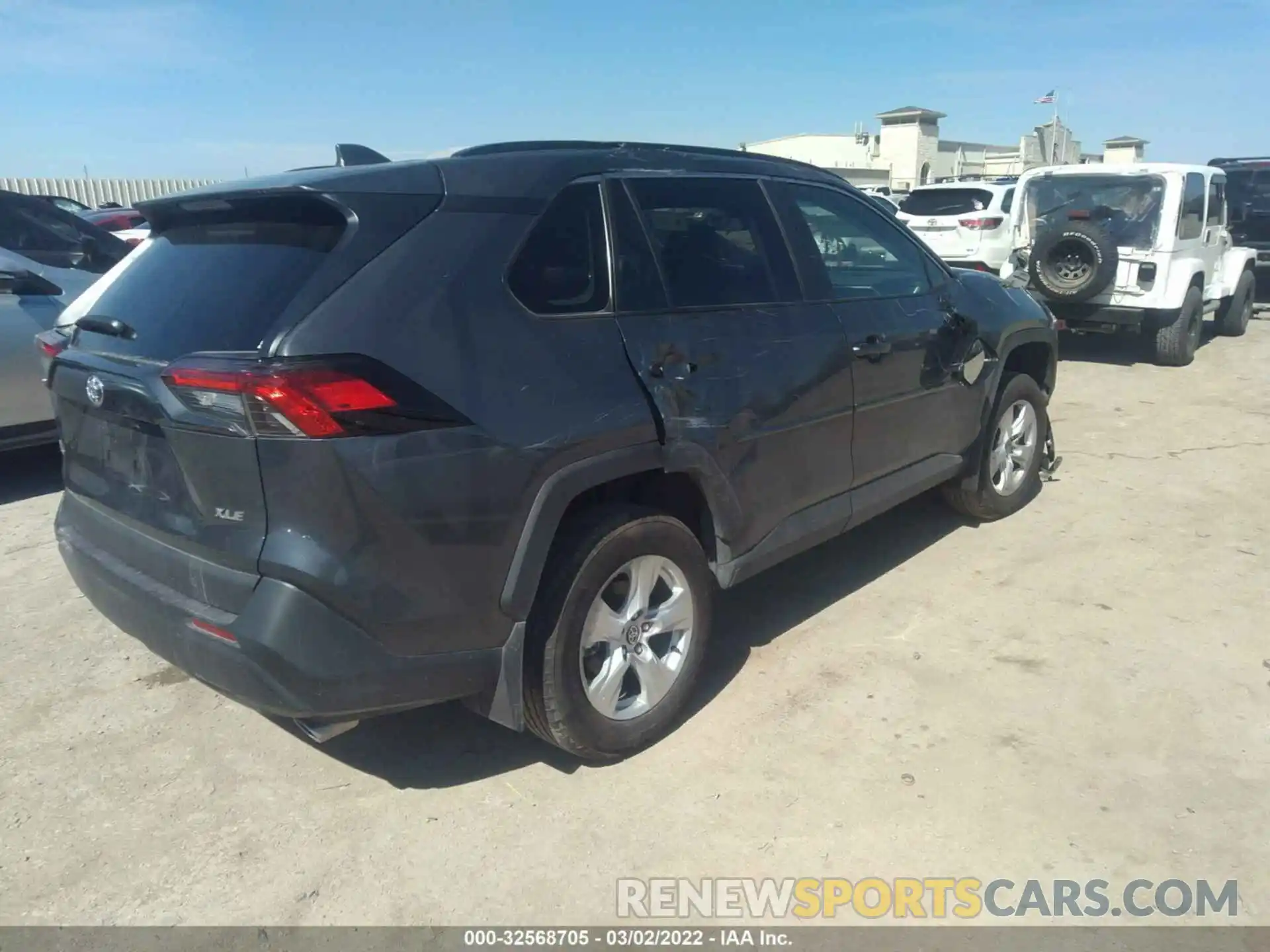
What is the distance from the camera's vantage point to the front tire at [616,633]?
9.38ft

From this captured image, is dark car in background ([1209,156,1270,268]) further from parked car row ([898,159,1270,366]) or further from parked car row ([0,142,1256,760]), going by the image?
parked car row ([0,142,1256,760])

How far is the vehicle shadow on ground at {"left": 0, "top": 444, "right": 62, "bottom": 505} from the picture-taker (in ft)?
19.9

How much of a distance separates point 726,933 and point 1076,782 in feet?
4.21

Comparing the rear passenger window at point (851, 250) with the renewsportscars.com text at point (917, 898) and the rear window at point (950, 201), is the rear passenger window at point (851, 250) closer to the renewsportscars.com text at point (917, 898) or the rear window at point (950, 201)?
the renewsportscars.com text at point (917, 898)

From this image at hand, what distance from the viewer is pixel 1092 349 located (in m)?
11.3

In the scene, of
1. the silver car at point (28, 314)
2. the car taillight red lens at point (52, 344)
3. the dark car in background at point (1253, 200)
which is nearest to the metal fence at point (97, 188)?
the silver car at point (28, 314)

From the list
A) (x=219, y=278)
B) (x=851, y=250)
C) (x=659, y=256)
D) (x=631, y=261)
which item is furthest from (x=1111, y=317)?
(x=219, y=278)

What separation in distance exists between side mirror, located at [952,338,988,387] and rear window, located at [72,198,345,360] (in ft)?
10.2

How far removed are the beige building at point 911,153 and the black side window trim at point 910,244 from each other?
36.1m

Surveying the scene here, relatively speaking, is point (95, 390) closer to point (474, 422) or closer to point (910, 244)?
point (474, 422)

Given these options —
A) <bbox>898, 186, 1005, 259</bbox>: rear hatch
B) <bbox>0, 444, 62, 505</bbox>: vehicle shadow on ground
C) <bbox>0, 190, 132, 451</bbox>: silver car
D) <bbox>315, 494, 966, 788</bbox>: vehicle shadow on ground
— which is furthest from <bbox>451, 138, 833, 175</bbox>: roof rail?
<bbox>898, 186, 1005, 259</bbox>: rear hatch

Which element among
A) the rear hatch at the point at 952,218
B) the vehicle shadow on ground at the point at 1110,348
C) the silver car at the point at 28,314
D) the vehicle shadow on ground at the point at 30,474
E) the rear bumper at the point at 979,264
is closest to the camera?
the silver car at the point at 28,314

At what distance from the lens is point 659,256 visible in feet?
10.5

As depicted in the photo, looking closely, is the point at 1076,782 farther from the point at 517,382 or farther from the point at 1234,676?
the point at 517,382
